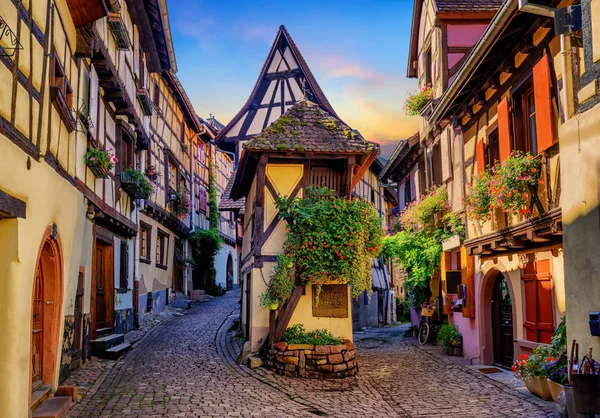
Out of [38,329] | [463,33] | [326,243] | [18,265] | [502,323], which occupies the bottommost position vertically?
[502,323]

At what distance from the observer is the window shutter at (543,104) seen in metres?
8.09

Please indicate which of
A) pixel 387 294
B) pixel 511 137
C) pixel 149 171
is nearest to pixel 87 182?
pixel 149 171

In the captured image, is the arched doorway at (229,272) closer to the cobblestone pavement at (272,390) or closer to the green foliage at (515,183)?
the cobblestone pavement at (272,390)

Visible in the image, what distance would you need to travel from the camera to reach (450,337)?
42.8ft

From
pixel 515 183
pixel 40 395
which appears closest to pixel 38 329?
pixel 40 395

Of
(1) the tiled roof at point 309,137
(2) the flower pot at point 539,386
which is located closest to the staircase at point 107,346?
(1) the tiled roof at point 309,137

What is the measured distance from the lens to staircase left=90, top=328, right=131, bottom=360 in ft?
37.6

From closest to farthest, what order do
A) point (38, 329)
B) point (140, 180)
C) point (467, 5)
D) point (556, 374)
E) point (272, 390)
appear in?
point (556, 374) < point (38, 329) < point (272, 390) < point (140, 180) < point (467, 5)

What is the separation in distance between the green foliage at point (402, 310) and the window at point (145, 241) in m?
13.1

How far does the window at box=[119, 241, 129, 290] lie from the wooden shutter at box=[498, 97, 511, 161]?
8.94 meters

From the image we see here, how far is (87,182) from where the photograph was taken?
34.1 feet

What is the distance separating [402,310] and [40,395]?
863 inches

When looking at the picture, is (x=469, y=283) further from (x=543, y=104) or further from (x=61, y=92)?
(x=61, y=92)

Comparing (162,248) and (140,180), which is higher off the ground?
(140,180)
